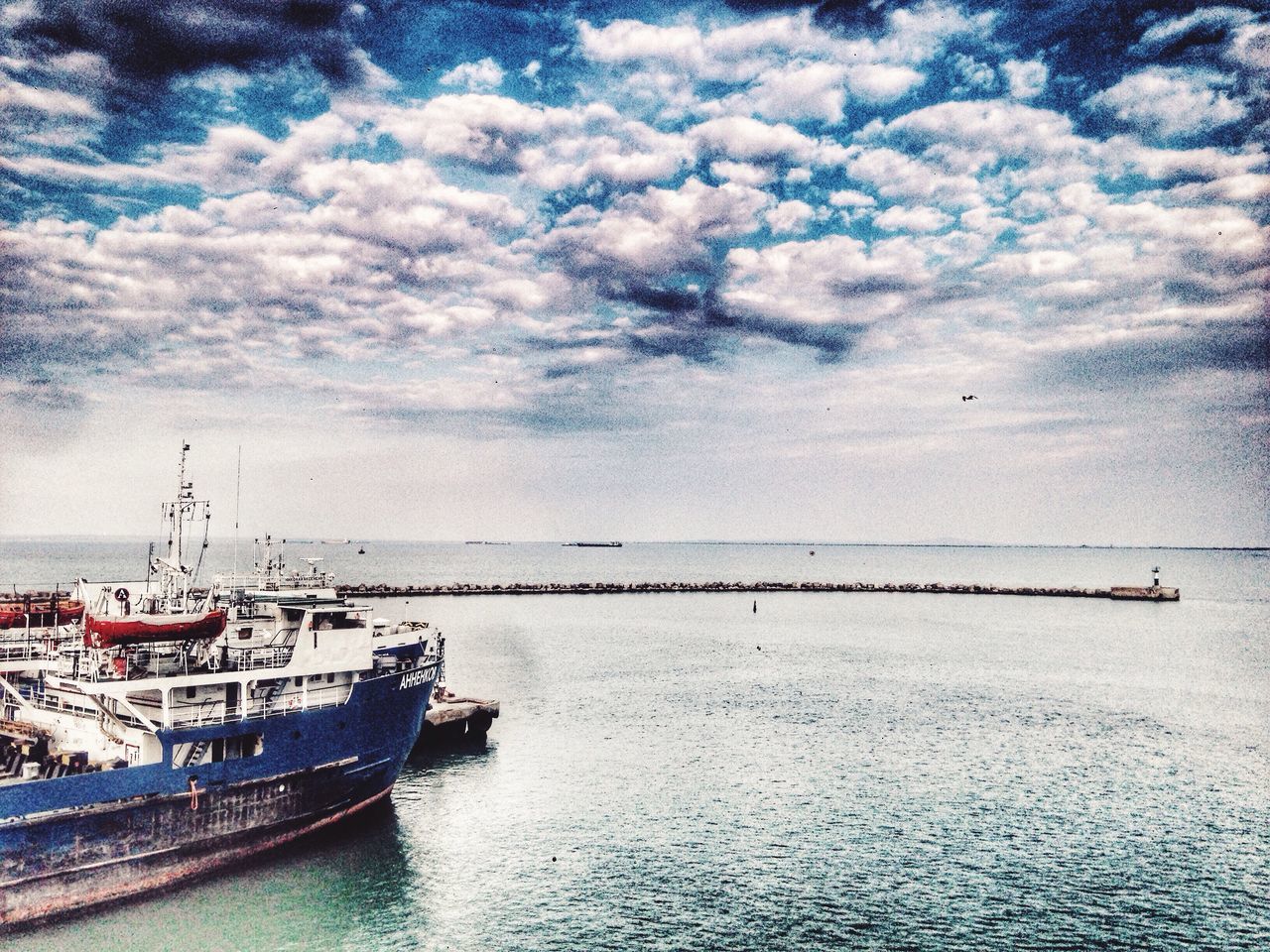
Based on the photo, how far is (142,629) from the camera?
26500 mm

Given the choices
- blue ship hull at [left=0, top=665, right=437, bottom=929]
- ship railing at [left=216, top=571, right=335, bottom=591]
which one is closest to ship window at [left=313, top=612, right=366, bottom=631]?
blue ship hull at [left=0, top=665, right=437, bottom=929]

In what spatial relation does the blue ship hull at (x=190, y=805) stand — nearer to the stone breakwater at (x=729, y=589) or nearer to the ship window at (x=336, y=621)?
the ship window at (x=336, y=621)

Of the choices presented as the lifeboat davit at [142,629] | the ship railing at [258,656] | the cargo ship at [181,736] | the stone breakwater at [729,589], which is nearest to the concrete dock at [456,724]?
the cargo ship at [181,736]

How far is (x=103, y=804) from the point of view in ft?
78.1

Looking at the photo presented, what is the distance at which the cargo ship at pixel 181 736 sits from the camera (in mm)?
23391

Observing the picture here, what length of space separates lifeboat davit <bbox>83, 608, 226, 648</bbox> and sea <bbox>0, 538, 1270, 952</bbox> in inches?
312

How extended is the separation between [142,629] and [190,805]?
586cm

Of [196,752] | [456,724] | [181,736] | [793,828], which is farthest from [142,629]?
[793,828]

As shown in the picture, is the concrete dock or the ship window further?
the concrete dock

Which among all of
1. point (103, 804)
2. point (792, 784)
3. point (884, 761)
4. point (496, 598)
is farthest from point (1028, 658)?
point (496, 598)

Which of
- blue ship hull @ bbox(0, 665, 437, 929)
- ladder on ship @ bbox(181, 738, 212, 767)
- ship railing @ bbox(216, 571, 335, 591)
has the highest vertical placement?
ship railing @ bbox(216, 571, 335, 591)

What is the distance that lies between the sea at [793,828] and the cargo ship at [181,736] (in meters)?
1.11

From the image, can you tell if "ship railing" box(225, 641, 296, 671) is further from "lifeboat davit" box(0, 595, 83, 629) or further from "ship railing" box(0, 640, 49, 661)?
"lifeboat davit" box(0, 595, 83, 629)

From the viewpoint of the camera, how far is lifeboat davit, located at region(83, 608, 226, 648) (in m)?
26.4
